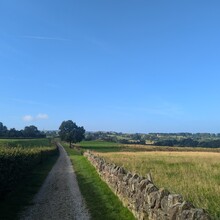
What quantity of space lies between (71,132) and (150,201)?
375ft

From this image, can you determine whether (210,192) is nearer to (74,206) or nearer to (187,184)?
(187,184)

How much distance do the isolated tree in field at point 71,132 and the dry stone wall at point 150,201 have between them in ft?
350

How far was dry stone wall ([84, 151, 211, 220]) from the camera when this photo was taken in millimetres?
8594

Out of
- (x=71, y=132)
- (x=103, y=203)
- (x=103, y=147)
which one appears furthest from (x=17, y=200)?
(x=71, y=132)

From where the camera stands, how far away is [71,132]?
4909 inches

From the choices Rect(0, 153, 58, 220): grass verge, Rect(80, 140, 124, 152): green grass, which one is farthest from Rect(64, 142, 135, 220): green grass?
Rect(80, 140, 124, 152): green grass

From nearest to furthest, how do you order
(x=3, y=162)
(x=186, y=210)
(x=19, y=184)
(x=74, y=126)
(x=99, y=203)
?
(x=186, y=210) → (x=99, y=203) → (x=3, y=162) → (x=19, y=184) → (x=74, y=126)

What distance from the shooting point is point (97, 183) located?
23.3m

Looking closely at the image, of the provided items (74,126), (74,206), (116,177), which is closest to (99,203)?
(74,206)

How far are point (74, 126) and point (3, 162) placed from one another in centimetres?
11148

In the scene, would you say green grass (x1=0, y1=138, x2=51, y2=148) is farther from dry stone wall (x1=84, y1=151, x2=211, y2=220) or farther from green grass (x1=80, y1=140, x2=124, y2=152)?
Answer: dry stone wall (x1=84, y1=151, x2=211, y2=220)

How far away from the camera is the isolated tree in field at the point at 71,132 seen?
12464 centimetres

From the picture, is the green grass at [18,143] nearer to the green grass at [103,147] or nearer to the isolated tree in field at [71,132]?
the green grass at [103,147]

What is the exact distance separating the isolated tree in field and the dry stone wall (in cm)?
10662
